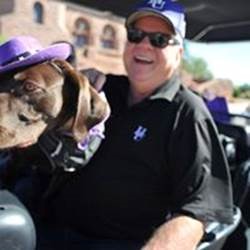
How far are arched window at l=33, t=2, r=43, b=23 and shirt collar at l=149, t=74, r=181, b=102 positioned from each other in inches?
1544

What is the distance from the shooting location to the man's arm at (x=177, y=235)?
2340 mm

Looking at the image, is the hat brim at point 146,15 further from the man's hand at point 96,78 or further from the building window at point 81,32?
the building window at point 81,32

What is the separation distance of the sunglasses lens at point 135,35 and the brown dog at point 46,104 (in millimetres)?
505

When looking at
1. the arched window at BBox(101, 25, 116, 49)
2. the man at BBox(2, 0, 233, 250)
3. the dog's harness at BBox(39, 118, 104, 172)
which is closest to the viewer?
the dog's harness at BBox(39, 118, 104, 172)

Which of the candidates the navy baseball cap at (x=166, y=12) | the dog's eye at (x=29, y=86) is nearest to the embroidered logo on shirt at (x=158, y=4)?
the navy baseball cap at (x=166, y=12)

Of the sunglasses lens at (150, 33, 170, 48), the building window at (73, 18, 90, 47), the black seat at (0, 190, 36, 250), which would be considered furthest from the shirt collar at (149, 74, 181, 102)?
the building window at (73, 18, 90, 47)

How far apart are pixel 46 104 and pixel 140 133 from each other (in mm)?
420

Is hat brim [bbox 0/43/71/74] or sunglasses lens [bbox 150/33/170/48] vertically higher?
hat brim [bbox 0/43/71/74]

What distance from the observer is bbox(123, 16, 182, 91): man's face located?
2.72 meters

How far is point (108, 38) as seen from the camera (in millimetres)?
46094

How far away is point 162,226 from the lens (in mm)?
2416

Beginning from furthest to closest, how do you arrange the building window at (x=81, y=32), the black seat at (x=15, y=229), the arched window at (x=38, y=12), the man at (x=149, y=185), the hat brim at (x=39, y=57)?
1. the building window at (x=81, y=32)
2. the arched window at (x=38, y=12)
3. the man at (x=149, y=185)
4. the hat brim at (x=39, y=57)
5. the black seat at (x=15, y=229)

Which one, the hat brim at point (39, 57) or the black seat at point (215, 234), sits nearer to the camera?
the hat brim at point (39, 57)

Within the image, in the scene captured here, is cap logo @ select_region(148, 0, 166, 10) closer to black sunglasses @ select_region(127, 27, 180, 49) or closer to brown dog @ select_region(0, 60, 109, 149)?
black sunglasses @ select_region(127, 27, 180, 49)
